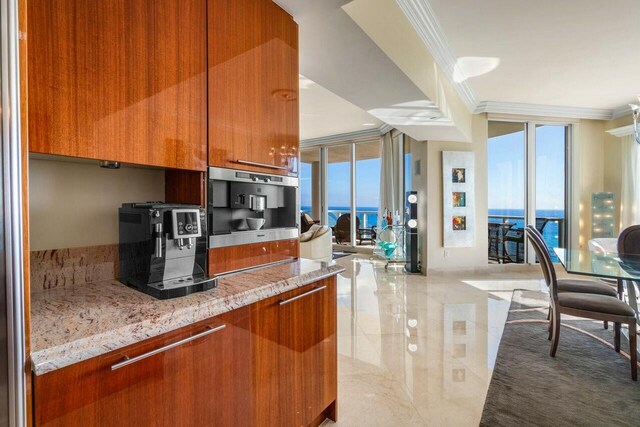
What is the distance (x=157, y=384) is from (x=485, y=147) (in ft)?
20.0

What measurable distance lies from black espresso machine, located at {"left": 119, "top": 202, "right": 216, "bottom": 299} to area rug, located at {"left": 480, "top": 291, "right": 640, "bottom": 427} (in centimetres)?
179

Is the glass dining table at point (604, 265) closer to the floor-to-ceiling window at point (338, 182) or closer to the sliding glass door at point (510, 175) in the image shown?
the sliding glass door at point (510, 175)

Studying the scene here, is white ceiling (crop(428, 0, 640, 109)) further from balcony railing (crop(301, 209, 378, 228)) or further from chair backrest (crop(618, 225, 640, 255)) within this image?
balcony railing (crop(301, 209, 378, 228))

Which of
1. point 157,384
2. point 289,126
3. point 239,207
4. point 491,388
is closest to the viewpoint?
point 157,384

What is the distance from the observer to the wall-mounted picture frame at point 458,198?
565 centimetres

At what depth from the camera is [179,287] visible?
4.01ft

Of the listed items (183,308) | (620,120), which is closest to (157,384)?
(183,308)

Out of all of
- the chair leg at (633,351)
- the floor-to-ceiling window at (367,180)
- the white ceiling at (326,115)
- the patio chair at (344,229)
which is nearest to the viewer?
the chair leg at (633,351)

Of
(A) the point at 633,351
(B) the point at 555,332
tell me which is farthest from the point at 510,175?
(A) the point at 633,351

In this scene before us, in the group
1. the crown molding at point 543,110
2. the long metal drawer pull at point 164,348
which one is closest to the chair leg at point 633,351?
the long metal drawer pull at point 164,348

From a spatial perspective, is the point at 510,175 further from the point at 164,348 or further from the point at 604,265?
the point at 164,348

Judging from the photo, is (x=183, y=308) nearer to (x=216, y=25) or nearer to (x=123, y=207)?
(x=123, y=207)

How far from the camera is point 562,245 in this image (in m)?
6.13

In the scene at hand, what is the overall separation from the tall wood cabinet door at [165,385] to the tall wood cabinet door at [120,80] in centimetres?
63
